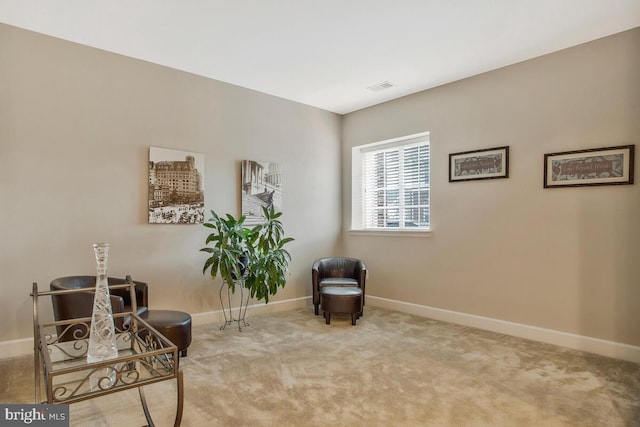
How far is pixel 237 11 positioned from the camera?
9.91 feet

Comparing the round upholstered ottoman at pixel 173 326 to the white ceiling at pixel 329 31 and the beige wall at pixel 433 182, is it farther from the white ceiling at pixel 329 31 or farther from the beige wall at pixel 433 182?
the white ceiling at pixel 329 31

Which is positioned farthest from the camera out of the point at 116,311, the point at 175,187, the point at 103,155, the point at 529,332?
the point at 175,187

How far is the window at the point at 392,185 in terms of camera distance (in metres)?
4.98

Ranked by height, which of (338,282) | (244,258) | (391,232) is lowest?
(338,282)

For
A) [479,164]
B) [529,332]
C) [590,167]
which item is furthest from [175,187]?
[590,167]

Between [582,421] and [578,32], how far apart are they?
308 cm

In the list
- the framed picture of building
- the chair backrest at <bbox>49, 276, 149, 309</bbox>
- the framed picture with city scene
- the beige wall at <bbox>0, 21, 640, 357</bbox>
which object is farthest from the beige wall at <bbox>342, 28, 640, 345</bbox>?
the chair backrest at <bbox>49, 276, 149, 309</bbox>

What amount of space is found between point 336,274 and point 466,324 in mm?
1686

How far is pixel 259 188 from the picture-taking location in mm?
4855

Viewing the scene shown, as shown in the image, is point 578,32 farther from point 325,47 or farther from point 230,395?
point 230,395

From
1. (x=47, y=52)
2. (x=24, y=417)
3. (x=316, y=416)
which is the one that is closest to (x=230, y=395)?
(x=316, y=416)

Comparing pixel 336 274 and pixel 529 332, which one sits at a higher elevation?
pixel 336 274

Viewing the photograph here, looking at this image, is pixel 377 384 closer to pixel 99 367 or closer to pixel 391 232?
pixel 99 367

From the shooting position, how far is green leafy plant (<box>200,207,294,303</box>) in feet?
13.1
